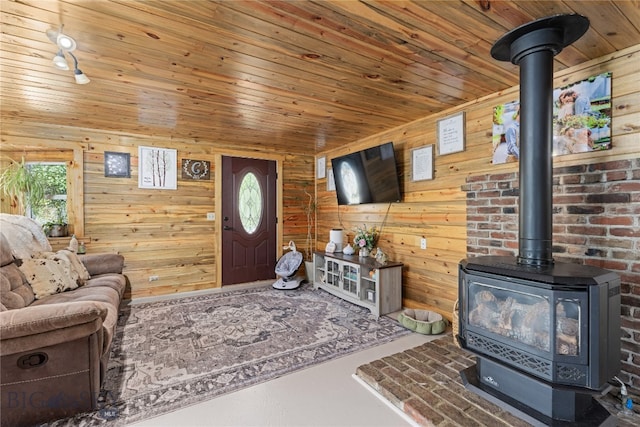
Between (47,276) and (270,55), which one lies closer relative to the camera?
(270,55)

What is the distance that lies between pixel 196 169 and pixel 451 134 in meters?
3.32

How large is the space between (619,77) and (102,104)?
13.4ft

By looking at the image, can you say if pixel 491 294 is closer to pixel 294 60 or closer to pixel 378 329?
pixel 378 329

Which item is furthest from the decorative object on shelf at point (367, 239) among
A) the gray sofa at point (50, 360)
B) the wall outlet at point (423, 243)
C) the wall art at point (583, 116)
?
the gray sofa at point (50, 360)

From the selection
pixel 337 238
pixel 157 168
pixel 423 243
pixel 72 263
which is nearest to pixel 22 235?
pixel 72 263

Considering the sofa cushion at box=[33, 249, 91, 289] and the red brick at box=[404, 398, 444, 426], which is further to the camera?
the sofa cushion at box=[33, 249, 91, 289]

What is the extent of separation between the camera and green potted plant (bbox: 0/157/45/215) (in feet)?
10.7

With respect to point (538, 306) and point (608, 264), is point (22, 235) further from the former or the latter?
point (608, 264)

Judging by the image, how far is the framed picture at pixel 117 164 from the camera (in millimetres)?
3787

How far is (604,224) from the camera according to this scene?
195 cm

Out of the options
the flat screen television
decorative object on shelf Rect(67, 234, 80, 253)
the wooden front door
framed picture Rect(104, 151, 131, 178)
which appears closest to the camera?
decorative object on shelf Rect(67, 234, 80, 253)

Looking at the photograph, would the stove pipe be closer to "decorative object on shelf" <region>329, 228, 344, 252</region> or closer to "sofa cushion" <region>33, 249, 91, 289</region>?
"decorative object on shelf" <region>329, 228, 344, 252</region>

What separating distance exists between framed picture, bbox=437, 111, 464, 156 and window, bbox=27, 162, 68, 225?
4.40 meters

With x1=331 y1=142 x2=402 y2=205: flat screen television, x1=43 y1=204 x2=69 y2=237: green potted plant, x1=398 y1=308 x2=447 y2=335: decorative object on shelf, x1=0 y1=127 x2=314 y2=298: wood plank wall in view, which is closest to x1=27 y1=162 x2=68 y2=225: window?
x1=43 y1=204 x2=69 y2=237: green potted plant
